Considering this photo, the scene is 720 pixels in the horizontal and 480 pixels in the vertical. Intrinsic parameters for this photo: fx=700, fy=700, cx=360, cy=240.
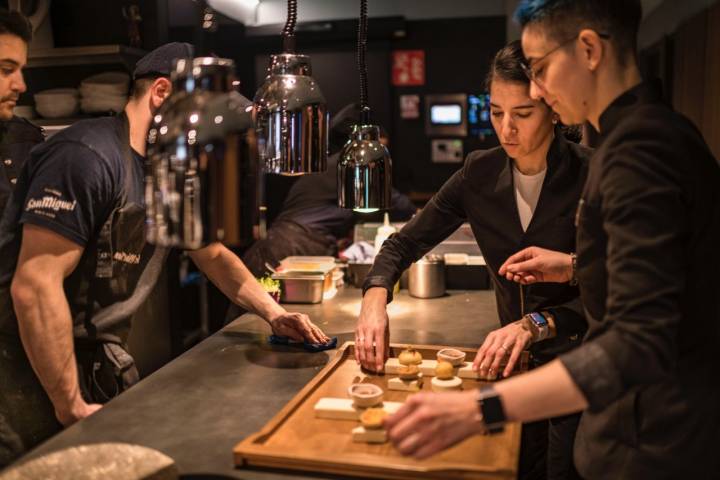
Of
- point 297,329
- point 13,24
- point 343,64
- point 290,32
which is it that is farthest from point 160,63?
point 343,64

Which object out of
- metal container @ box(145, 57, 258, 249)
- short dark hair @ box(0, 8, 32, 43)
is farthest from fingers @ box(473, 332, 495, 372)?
short dark hair @ box(0, 8, 32, 43)

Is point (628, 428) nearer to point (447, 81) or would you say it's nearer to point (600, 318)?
point (600, 318)

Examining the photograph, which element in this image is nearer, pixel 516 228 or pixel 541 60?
pixel 541 60

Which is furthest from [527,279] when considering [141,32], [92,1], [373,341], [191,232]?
[92,1]

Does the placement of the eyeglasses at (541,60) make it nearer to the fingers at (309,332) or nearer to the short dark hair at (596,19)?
the short dark hair at (596,19)

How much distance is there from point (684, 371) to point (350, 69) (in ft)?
22.7

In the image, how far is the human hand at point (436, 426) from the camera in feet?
3.68

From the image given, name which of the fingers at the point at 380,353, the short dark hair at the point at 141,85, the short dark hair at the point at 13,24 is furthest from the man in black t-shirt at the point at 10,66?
the fingers at the point at 380,353

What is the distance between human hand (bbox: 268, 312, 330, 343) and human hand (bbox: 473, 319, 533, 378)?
1.86ft

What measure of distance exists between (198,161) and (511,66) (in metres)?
1.13

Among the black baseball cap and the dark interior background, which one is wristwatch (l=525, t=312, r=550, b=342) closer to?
the black baseball cap

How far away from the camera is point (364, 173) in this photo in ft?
6.62

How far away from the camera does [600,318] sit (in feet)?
4.37

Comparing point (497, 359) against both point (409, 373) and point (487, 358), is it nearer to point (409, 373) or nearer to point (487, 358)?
point (487, 358)
